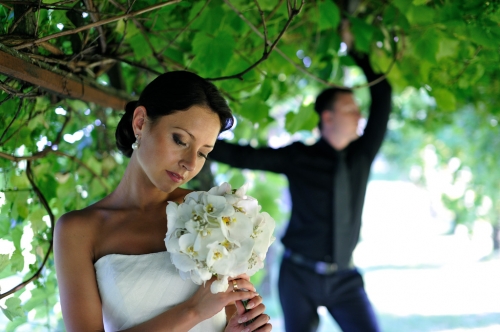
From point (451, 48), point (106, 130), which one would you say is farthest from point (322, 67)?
point (106, 130)

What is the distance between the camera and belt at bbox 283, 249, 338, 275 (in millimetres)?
3031

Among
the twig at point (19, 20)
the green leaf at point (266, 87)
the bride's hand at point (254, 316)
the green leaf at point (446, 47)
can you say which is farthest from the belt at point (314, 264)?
the twig at point (19, 20)

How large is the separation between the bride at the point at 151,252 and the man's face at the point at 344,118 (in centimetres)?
167

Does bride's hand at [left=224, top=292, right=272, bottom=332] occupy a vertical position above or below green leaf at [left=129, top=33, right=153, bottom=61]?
below

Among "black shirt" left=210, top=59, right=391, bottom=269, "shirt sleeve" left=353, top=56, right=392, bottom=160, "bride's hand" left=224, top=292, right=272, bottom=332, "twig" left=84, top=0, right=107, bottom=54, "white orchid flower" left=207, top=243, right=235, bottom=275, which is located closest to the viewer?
"white orchid flower" left=207, top=243, right=235, bottom=275

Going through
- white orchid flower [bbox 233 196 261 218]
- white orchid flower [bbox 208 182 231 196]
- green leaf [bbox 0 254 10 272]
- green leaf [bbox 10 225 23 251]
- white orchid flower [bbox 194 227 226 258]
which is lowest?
white orchid flower [bbox 194 227 226 258]

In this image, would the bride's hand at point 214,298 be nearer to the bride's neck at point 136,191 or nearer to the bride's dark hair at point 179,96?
the bride's neck at point 136,191

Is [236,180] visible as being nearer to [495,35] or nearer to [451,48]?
[451,48]

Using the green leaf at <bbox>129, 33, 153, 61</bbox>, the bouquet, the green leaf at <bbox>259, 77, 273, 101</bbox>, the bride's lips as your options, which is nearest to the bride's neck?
the bride's lips

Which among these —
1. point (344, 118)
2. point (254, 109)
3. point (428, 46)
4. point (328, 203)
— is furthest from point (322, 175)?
point (428, 46)

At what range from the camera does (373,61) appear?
292 cm

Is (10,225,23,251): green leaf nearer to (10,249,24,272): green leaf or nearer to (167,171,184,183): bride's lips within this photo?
(10,249,24,272): green leaf

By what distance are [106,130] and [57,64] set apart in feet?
3.57

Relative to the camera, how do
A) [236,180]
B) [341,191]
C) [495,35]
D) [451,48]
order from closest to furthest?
[495,35] → [451,48] → [341,191] → [236,180]
